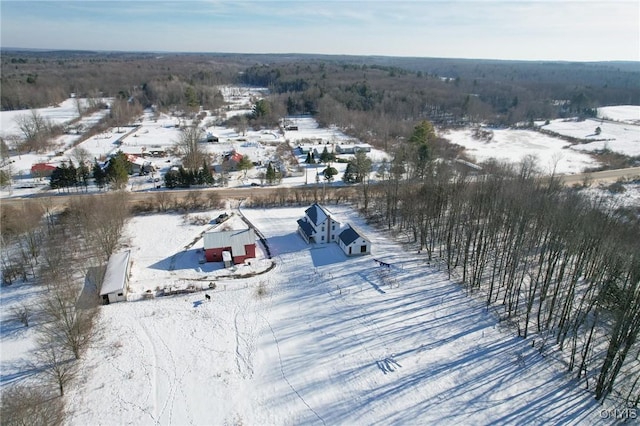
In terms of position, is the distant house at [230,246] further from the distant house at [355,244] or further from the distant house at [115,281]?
the distant house at [355,244]

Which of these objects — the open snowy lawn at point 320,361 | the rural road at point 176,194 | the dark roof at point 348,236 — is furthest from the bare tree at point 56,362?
the rural road at point 176,194

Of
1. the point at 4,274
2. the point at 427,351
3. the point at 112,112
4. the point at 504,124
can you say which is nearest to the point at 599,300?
the point at 427,351

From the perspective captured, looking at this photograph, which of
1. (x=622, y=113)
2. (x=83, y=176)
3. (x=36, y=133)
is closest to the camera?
(x=83, y=176)

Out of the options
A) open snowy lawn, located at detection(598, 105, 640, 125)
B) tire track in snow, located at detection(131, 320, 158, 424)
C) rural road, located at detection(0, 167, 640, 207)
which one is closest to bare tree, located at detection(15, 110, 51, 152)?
rural road, located at detection(0, 167, 640, 207)

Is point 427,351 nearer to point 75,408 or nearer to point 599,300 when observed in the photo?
point 599,300

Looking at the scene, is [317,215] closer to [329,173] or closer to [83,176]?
[329,173]

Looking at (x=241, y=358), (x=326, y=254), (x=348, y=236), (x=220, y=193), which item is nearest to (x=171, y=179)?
(x=220, y=193)
